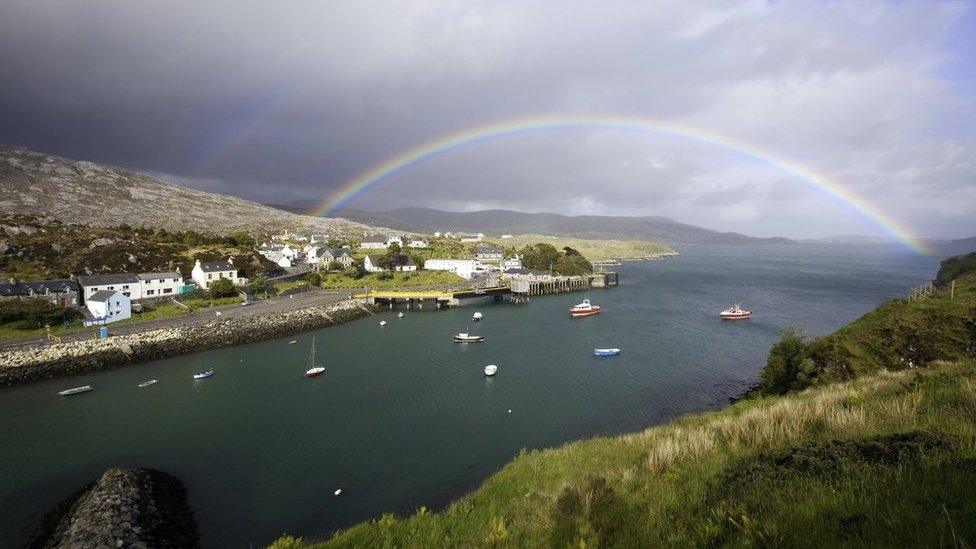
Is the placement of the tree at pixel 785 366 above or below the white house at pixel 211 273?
below

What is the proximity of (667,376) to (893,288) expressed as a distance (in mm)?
96829

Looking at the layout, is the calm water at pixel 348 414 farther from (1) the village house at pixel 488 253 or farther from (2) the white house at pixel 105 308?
(1) the village house at pixel 488 253

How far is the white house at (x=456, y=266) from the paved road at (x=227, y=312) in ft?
102

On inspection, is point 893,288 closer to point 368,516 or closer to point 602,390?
point 602,390

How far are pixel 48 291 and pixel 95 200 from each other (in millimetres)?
152478

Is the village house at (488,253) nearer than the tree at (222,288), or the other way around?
the tree at (222,288)

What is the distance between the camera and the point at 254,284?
67.2 m

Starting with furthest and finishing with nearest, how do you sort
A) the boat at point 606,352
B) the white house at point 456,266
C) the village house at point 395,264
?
the white house at point 456,266
the village house at point 395,264
the boat at point 606,352

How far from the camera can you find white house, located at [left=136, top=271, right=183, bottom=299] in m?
57.3

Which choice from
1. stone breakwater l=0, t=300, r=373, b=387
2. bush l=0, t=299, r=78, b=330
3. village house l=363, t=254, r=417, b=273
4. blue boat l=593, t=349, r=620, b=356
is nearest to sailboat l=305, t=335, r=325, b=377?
stone breakwater l=0, t=300, r=373, b=387

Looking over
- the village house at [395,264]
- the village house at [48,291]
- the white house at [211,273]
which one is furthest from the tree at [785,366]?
the village house at [395,264]

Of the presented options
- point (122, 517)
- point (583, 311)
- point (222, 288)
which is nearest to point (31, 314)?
point (222, 288)

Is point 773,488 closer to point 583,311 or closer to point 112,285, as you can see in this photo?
point 583,311

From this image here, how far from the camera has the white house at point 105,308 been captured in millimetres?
47438
